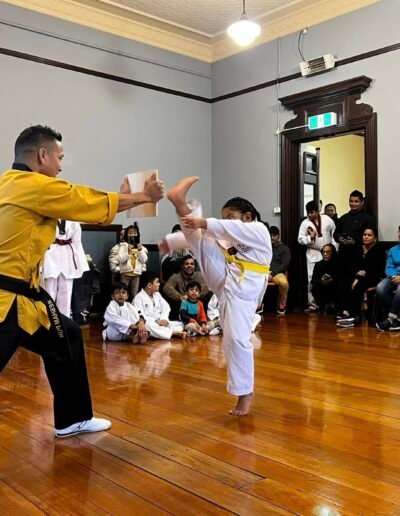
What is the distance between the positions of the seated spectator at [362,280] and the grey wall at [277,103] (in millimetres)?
446

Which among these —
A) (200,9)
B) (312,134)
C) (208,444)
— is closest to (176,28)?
(200,9)

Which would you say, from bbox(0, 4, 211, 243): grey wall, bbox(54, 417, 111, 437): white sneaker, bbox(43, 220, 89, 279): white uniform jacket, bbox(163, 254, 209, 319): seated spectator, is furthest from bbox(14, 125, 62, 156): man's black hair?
bbox(0, 4, 211, 243): grey wall

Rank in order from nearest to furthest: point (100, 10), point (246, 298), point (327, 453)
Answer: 1. point (327, 453)
2. point (246, 298)
3. point (100, 10)

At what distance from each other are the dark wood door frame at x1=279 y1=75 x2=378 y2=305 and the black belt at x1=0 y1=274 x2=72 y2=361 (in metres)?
4.94

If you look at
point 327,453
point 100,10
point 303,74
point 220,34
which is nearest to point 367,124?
point 303,74

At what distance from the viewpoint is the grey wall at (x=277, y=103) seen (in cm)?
609

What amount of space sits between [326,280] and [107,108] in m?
3.46

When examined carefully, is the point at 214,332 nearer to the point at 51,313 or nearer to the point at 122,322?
the point at 122,322

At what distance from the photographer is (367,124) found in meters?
6.27

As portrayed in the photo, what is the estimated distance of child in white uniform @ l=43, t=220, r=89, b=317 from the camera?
14.0 ft

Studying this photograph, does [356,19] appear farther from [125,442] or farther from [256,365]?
[125,442]

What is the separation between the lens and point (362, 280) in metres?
5.66

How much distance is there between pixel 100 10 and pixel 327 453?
6.30m

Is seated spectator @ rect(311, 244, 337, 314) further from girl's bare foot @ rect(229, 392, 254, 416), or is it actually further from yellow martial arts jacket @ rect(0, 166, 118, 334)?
yellow martial arts jacket @ rect(0, 166, 118, 334)
